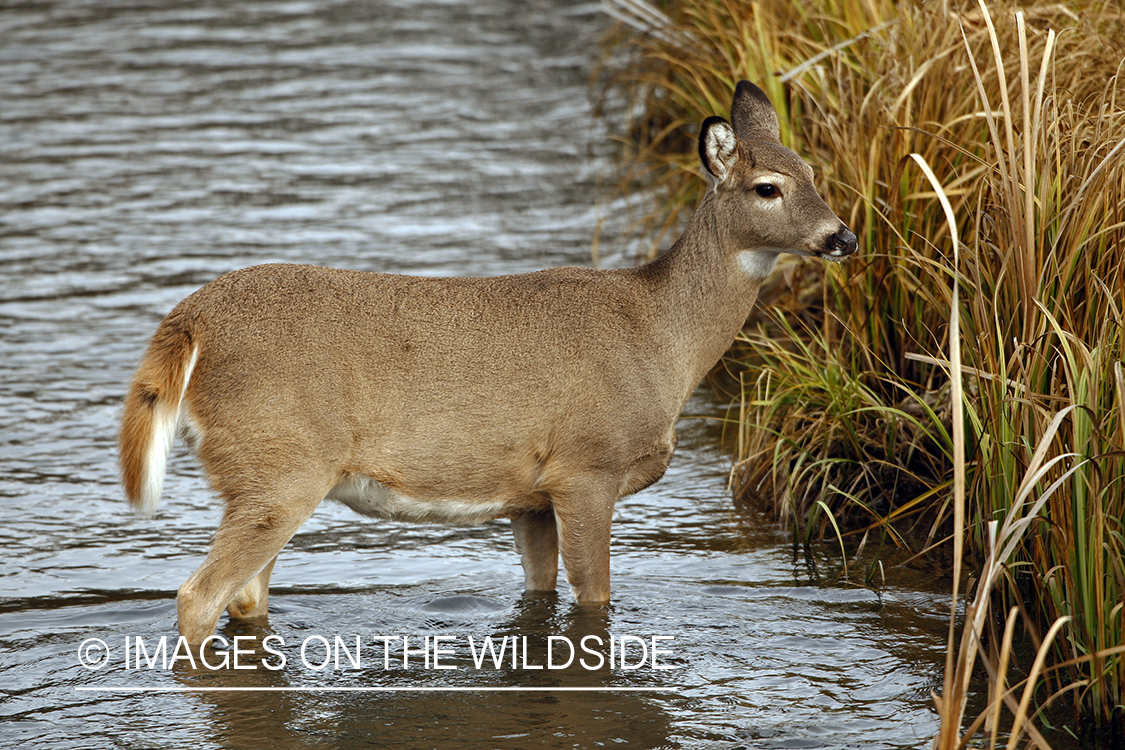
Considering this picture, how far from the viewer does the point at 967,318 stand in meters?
6.09

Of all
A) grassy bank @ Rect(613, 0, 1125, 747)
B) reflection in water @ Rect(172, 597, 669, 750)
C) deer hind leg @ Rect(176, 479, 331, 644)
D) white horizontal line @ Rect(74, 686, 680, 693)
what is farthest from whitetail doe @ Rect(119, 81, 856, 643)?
grassy bank @ Rect(613, 0, 1125, 747)

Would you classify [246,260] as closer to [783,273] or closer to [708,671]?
[783,273]

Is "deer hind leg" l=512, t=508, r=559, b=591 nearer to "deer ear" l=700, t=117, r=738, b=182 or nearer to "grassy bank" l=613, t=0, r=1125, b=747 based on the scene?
"grassy bank" l=613, t=0, r=1125, b=747

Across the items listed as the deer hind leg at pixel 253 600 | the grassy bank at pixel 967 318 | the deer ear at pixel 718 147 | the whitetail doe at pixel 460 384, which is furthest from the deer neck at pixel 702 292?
the deer hind leg at pixel 253 600

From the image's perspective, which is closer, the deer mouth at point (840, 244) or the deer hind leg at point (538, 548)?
the deer mouth at point (840, 244)

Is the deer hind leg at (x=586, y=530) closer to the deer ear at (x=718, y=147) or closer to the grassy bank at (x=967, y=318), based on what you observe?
the grassy bank at (x=967, y=318)

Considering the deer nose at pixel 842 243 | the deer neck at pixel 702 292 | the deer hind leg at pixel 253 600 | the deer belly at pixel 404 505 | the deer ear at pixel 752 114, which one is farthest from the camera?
the deer ear at pixel 752 114

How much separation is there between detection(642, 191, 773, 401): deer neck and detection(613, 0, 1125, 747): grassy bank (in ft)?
2.34

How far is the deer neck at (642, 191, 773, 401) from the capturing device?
20.7 feet

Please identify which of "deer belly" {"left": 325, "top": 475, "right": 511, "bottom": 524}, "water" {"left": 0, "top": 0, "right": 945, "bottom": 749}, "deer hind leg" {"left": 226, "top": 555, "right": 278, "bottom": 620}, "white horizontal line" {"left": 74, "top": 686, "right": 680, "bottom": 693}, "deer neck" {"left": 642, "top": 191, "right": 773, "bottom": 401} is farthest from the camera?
"deer neck" {"left": 642, "top": 191, "right": 773, "bottom": 401}

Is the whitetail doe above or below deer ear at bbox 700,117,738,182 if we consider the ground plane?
below

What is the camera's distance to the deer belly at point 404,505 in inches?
228

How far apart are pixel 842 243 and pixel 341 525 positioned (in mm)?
3059

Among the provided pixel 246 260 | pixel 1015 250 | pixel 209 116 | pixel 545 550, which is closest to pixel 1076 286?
pixel 1015 250
